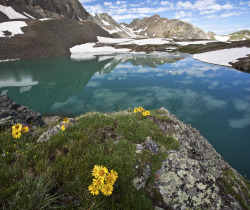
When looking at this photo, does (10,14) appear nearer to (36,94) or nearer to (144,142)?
(36,94)

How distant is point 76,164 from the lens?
399 cm

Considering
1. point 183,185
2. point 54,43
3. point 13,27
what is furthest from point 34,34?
point 183,185

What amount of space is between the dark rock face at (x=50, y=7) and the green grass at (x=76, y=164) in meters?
153

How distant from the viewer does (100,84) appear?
86.3ft

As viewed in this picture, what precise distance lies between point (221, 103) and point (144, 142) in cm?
1737

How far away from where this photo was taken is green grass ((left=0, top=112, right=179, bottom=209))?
2.99 meters

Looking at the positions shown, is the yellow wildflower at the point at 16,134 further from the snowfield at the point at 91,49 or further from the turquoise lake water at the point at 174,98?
the snowfield at the point at 91,49

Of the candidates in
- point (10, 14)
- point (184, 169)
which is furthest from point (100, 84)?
point (10, 14)

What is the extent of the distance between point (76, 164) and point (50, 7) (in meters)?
193

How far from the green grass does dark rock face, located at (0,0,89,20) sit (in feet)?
503

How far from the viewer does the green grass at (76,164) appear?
2986mm

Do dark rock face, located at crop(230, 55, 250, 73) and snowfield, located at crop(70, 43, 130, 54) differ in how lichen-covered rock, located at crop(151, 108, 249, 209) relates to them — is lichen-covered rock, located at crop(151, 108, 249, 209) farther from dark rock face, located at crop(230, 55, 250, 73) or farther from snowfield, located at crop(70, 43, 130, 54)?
snowfield, located at crop(70, 43, 130, 54)

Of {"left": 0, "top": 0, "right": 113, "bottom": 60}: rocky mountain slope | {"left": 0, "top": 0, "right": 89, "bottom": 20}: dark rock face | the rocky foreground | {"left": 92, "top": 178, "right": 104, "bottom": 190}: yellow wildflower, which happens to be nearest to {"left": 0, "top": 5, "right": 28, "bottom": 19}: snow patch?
{"left": 0, "top": 0, "right": 113, "bottom": 60}: rocky mountain slope

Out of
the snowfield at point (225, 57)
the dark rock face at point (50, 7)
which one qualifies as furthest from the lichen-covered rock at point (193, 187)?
the dark rock face at point (50, 7)
